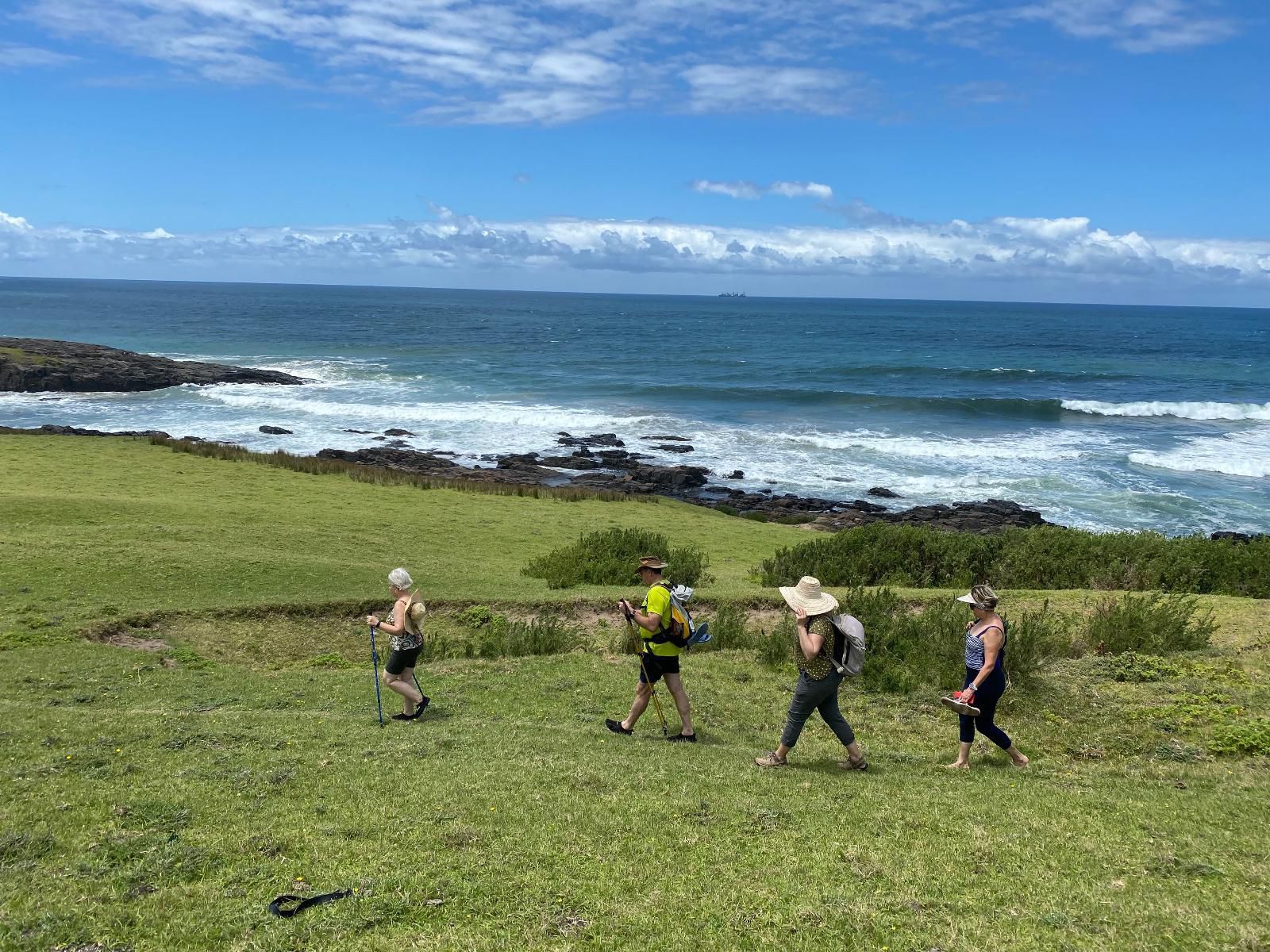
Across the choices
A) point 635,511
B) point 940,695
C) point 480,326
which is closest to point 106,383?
point 635,511

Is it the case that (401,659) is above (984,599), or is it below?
below

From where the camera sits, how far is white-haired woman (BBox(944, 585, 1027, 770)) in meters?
8.93

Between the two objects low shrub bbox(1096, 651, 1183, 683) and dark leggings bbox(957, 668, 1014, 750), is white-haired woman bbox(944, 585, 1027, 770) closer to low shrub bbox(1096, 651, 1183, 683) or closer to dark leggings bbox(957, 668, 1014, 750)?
dark leggings bbox(957, 668, 1014, 750)

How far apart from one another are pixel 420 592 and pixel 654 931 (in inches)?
478

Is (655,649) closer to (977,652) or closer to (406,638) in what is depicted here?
(406,638)

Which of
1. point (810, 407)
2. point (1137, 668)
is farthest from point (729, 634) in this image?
→ point (810, 407)

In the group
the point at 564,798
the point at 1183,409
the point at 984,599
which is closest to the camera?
the point at 564,798

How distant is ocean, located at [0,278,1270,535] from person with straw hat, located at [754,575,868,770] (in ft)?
89.9

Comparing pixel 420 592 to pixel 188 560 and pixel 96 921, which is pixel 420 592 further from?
pixel 96 921

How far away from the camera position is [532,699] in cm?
1191

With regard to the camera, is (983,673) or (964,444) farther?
(964,444)

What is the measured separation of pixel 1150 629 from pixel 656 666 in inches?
312

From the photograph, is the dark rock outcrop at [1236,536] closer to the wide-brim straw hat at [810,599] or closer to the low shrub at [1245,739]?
the low shrub at [1245,739]

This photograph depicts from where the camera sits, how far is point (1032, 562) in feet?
62.9
